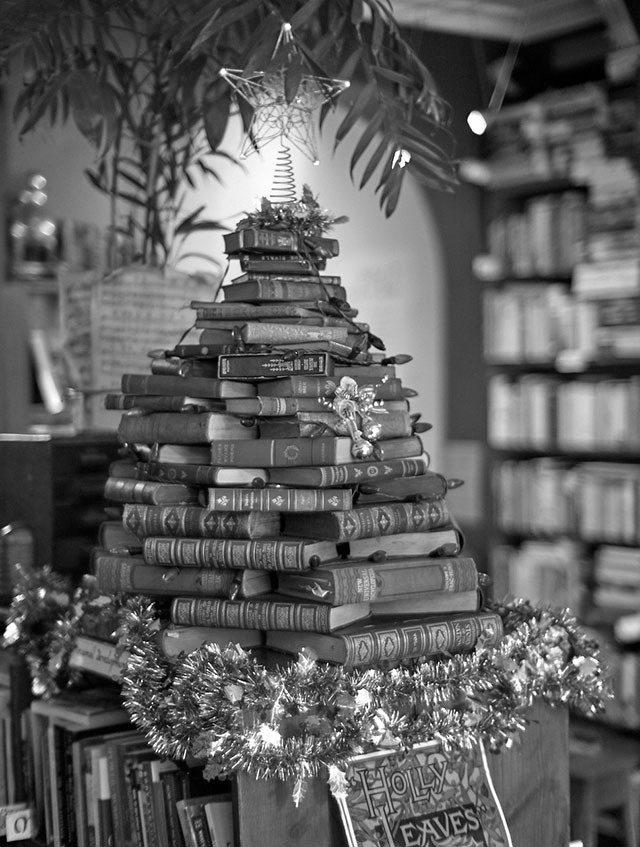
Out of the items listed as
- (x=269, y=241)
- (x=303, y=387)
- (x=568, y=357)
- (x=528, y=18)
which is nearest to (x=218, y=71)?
(x=269, y=241)

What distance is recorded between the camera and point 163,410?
1715 millimetres

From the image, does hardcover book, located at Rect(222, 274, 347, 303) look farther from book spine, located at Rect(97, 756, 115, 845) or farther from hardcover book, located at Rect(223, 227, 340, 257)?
book spine, located at Rect(97, 756, 115, 845)

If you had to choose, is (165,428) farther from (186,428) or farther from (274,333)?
Result: (274,333)

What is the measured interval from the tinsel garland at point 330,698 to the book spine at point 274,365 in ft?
1.24

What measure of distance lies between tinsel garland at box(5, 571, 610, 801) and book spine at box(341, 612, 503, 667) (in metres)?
0.02

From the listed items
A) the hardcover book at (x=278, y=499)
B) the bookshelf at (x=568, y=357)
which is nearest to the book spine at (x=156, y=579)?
the hardcover book at (x=278, y=499)

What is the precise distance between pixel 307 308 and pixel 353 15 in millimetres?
582

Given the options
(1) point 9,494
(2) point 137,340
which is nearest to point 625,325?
(2) point 137,340

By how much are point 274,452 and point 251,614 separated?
22cm

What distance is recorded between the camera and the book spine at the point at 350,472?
1575 millimetres

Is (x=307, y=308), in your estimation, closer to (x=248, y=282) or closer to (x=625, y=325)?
(x=248, y=282)

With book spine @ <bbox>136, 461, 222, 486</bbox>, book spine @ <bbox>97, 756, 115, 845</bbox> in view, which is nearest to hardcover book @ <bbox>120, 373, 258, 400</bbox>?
book spine @ <bbox>136, 461, 222, 486</bbox>

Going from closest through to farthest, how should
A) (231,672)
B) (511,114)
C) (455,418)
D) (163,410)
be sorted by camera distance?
(231,672) → (163,410) → (511,114) → (455,418)

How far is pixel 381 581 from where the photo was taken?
63.3 inches
